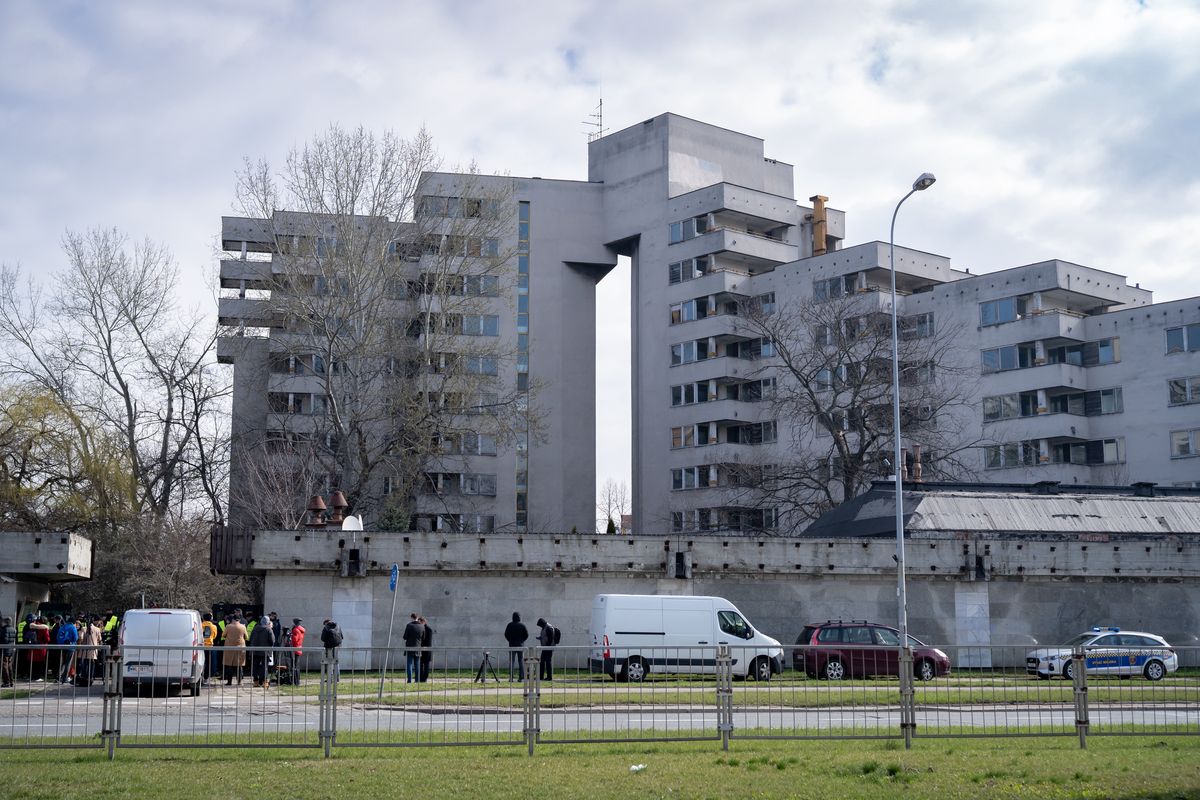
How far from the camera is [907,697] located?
50.6 feet

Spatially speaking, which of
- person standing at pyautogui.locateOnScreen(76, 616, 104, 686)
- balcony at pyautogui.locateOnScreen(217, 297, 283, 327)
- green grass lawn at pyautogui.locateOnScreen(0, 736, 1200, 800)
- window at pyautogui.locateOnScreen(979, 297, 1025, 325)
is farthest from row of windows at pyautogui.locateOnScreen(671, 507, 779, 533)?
green grass lawn at pyautogui.locateOnScreen(0, 736, 1200, 800)

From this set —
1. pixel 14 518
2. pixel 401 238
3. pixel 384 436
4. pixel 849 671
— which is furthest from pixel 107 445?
pixel 849 671

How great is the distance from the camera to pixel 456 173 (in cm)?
5519

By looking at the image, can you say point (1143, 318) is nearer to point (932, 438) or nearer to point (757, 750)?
point (932, 438)

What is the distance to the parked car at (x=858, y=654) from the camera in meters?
18.5

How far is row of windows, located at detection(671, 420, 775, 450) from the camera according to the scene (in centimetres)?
7419

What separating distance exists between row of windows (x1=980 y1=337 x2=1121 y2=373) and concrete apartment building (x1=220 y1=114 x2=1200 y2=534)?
0.28 ft

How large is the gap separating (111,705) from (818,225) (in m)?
72.2

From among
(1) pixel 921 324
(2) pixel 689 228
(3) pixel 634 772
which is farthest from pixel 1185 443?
(3) pixel 634 772

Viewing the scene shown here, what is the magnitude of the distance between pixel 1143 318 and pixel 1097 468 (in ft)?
25.5

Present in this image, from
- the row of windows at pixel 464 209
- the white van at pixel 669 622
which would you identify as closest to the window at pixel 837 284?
the row of windows at pixel 464 209

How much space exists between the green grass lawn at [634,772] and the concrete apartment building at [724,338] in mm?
42251

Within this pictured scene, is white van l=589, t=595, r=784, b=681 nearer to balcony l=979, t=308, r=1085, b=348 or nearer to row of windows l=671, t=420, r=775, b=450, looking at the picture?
balcony l=979, t=308, r=1085, b=348

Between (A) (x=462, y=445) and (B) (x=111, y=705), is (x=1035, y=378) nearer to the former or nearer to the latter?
(A) (x=462, y=445)
